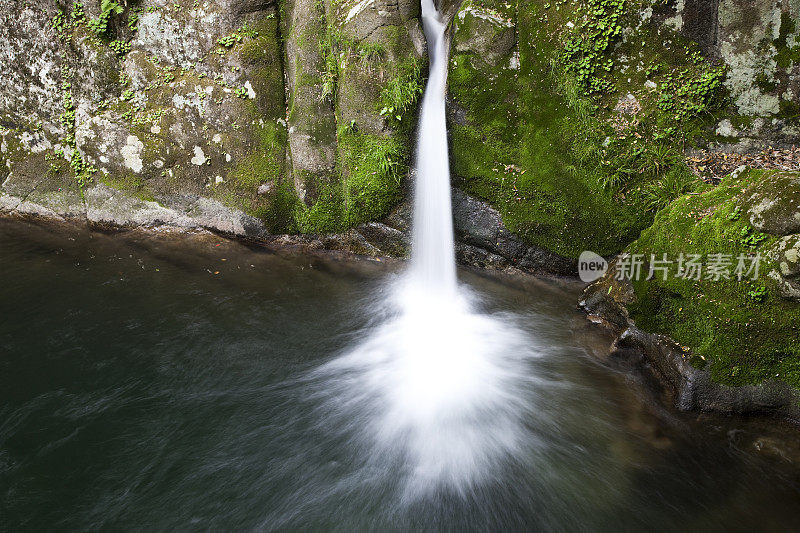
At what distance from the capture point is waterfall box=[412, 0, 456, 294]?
22.7 ft

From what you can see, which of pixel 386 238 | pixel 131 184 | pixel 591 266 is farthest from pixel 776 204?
pixel 131 184

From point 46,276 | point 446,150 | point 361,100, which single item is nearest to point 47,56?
point 46,276

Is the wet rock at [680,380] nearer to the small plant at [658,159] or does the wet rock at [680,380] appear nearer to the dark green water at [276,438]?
the dark green water at [276,438]

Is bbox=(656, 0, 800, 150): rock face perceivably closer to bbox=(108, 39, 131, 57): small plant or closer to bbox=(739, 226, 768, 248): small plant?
bbox=(739, 226, 768, 248): small plant

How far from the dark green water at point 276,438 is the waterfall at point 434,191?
3.74 ft

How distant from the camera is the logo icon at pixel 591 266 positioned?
21.3 ft

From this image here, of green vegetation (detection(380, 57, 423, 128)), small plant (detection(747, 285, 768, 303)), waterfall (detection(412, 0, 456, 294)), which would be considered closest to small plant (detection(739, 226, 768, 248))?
small plant (detection(747, 285, 768, 303))

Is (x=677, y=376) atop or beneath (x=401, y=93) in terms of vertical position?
beneath

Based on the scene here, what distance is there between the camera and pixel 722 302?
450 centimetres

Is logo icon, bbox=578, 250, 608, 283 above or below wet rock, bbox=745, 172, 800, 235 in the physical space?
below

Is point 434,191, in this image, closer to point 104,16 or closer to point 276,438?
point 276,438

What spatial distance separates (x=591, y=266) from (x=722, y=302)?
2.13 m

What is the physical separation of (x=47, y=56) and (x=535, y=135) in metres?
8.94

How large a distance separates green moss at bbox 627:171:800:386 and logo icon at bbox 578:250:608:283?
106 cm
